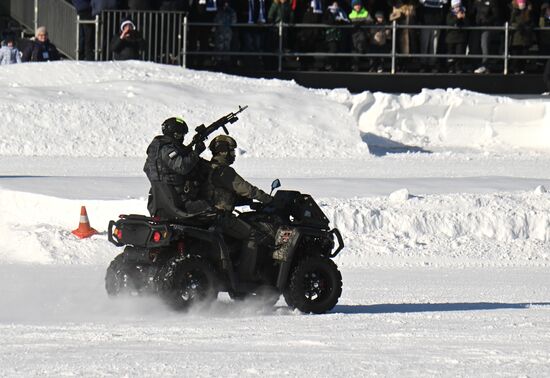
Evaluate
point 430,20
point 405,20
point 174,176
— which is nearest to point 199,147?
point 174,176

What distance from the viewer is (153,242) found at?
12.2 m

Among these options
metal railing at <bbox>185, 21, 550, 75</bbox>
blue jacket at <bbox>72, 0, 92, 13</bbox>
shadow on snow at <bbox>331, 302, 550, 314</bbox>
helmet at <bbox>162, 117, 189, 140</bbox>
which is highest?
blue jacket at <bbox>72, 0, 92, 13</bbox>

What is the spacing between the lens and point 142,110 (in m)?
26.6

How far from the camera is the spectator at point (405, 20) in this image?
29.7 meters

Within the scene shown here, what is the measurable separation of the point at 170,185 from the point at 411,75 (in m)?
18.3

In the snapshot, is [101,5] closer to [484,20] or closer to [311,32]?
[311,32]

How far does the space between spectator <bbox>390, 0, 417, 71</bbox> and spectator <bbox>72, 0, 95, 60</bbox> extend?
563 cm

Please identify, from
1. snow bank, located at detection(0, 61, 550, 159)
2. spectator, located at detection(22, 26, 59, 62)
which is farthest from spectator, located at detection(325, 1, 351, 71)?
spectator, located at detection(22, 26, 59, 62)

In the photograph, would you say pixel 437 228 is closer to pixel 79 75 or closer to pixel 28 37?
pixel 79 75

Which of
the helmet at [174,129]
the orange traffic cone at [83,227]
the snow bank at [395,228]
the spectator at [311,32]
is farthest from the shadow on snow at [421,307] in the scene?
the spectator at [311,32]

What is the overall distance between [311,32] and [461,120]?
10.6 feet

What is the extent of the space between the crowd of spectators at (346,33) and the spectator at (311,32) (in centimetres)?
2

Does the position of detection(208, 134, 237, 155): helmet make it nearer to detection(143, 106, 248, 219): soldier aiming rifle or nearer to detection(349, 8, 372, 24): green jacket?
detection(143, 106, 248, 219): soldier aiming rifle

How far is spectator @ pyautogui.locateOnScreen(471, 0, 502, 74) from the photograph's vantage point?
29.9 metres
